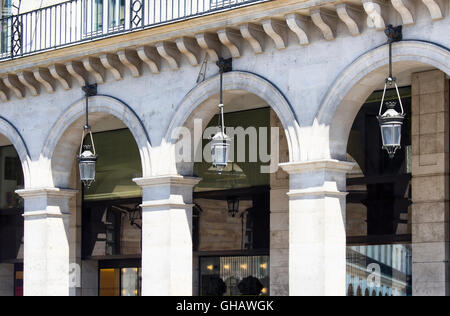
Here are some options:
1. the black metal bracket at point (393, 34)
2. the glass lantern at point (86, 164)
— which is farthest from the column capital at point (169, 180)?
the black metal bracket at point (393, 34)

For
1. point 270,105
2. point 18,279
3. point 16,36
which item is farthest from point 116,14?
point 18,279

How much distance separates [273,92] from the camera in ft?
42.3

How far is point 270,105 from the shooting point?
1297 cm

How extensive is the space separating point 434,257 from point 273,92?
3.08 m

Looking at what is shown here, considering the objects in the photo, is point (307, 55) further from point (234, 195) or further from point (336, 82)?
point (234, 195)

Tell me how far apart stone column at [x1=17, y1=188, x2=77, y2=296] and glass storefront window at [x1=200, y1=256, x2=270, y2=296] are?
240 cm

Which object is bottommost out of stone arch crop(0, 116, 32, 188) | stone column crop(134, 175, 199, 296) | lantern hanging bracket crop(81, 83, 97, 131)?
stone column crop(134, 175, 199, 296)

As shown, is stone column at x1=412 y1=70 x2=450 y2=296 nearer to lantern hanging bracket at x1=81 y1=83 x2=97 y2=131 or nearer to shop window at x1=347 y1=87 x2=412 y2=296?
shop window at x1=347 y1=87 x2=412 y2=296

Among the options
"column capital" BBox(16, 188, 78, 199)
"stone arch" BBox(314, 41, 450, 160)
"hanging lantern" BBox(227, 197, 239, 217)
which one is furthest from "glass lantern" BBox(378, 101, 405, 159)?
"column capital" BBox(16, 188, 78, 199)

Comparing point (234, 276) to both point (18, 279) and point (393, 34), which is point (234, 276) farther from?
point (393, 34)

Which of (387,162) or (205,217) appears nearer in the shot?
(387,162)

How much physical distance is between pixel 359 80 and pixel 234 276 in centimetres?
556

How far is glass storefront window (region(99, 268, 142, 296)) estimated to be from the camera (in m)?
18.0

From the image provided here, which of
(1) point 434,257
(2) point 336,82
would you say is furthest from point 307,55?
(1) point 434,257
